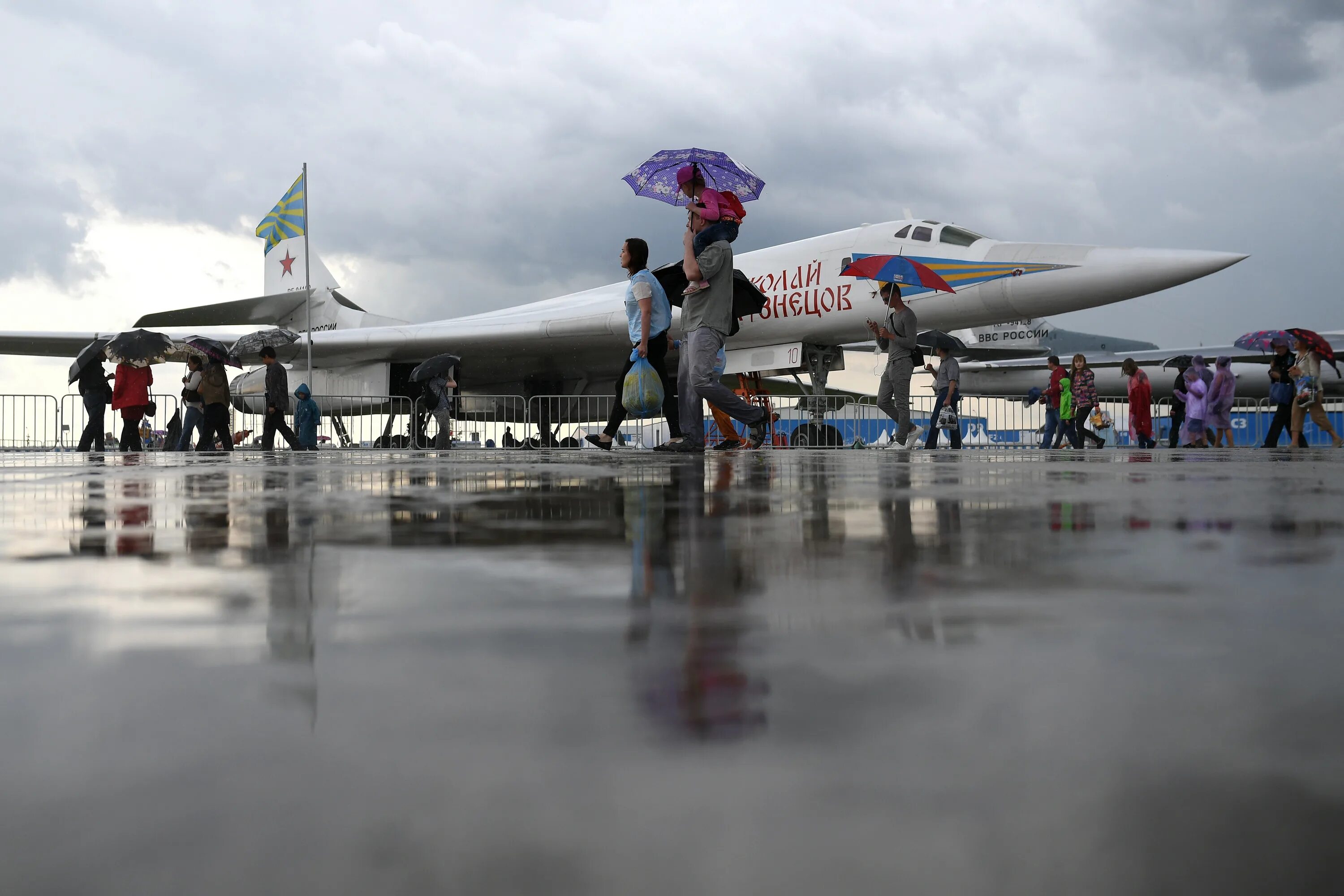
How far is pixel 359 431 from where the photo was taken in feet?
61.5

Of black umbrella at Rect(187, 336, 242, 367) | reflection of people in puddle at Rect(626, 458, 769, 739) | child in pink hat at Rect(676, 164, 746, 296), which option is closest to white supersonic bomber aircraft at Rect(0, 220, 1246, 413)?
child in pink hat at Rect(676, 164, 746, 296)

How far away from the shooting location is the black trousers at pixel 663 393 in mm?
5898

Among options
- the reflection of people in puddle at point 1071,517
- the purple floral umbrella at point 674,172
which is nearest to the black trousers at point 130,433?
the purple floral umbrella at point 674,172

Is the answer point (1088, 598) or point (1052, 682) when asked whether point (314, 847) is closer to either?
point (1052, 682)

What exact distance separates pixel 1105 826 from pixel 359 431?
19491 millimetres

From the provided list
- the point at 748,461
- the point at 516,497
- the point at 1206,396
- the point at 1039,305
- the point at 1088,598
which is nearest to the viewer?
the point at 1088,598

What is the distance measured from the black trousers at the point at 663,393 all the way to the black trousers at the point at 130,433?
591 centimetres

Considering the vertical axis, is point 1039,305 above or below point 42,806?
above

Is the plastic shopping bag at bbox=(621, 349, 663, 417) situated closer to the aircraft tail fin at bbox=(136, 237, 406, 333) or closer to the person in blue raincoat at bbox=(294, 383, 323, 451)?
the person in blue raincoat at bbox=(294, 383, 323, 451)

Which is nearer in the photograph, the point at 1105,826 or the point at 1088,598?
the point at 1105,826

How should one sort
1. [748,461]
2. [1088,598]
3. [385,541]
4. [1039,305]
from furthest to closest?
[1039,305]
[748,461]
[385,541]
[1088,598]

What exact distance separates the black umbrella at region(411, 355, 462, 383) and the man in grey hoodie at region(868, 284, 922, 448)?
5.31 m

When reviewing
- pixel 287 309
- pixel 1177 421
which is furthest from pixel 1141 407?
pixel 287 309

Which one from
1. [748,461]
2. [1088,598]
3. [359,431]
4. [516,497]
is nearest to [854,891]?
[1088,598]
